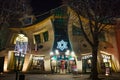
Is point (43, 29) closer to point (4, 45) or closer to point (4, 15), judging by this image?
point (4, 45)

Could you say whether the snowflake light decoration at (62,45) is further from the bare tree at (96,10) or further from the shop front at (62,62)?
the bare tree at (96,10)

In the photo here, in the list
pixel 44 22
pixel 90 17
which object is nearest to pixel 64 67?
pixel 44 22

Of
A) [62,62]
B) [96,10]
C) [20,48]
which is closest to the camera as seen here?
[20,48]

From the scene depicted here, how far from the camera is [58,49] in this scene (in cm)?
4147

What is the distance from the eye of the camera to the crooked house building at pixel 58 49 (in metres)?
40.8

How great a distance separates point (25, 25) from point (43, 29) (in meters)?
3.41

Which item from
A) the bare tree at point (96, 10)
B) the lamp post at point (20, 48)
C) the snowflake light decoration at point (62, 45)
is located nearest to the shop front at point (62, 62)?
the snowflake light decoration at point (62, 45)

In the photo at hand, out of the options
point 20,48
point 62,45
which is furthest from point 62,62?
point 20,48

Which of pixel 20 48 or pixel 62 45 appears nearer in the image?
pixel 20 48

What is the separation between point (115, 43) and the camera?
41969mm

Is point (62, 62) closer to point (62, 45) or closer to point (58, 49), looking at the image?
point (58, 49)

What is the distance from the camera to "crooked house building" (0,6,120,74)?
40844 mm

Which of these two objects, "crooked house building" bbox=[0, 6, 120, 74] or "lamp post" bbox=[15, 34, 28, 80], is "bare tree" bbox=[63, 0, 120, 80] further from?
"crooked house building" bbox=[0, 6, 120, 74]

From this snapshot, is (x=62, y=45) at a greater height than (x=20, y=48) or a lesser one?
greater
